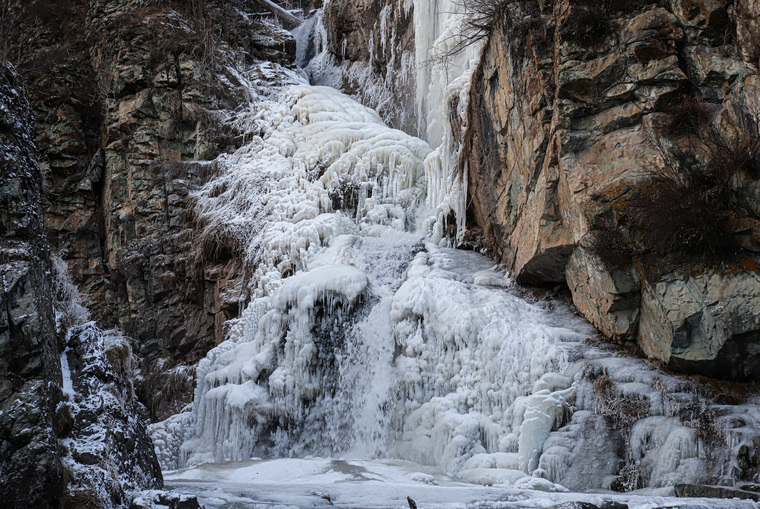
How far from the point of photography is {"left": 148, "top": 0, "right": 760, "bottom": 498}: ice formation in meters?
6.95

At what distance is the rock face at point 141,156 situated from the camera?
15.2 metres

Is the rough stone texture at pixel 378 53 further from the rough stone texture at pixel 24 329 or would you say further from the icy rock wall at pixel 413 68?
the rough stone texture at pixel 24 329

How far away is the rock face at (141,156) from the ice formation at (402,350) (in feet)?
3.62

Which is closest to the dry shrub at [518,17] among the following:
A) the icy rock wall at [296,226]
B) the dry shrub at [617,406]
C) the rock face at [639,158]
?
the rock face at [639,158]

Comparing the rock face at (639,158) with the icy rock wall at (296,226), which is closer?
the rock face at (639,158)

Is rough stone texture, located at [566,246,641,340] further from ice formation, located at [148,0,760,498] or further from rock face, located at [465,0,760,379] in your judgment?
ice formation, located at [148,0,760,498]

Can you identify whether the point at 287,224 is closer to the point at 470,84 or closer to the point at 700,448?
the point at 470,84

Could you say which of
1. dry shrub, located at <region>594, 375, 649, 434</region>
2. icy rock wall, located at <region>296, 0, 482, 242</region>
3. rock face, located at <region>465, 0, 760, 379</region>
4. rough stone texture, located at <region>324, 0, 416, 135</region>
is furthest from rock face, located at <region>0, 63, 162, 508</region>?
rough stone texture, located at <region>324, 0, 416, 135</region>

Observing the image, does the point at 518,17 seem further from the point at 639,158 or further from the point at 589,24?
the point at 639,158

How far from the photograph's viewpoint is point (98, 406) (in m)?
4.82

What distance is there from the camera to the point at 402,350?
9.79 meters

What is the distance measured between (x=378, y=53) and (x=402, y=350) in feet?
43.5

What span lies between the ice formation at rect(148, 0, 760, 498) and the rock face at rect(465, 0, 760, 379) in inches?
26.0

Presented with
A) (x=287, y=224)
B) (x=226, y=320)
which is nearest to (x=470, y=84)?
(x=287, y=224)
